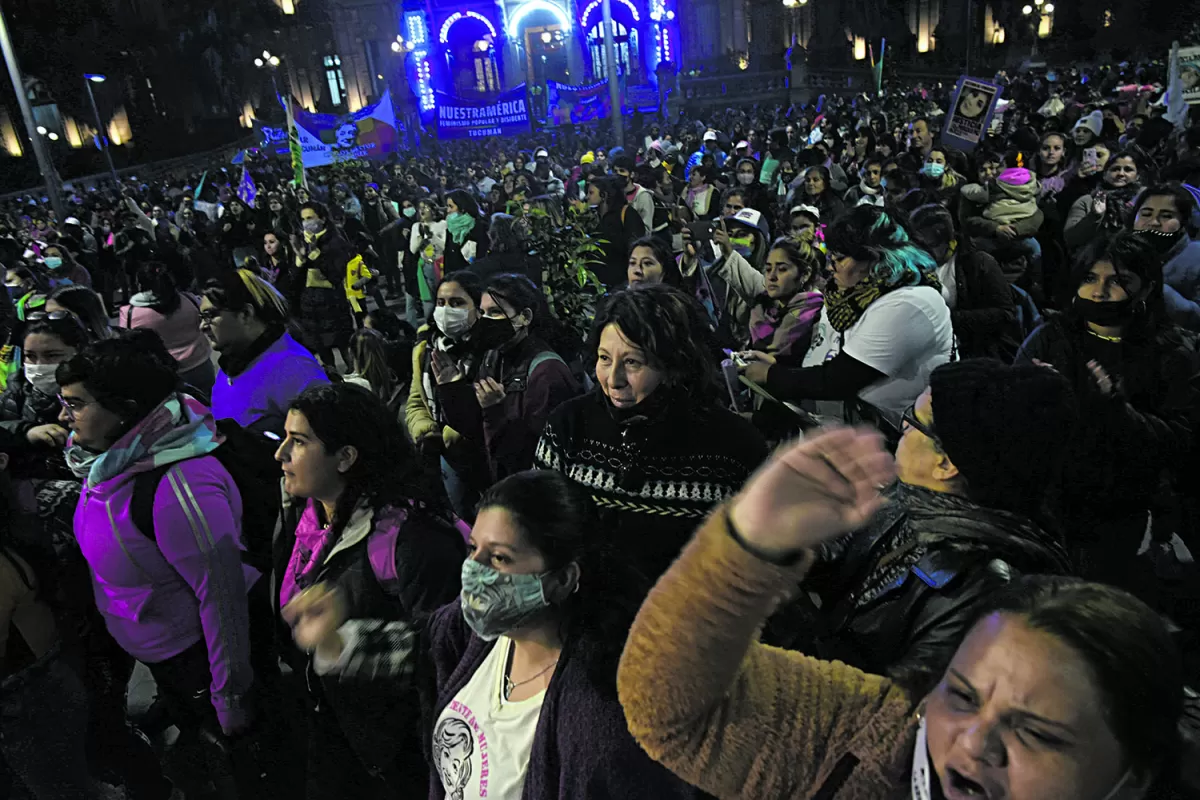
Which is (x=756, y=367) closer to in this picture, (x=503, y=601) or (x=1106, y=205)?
(x=503, y=601)

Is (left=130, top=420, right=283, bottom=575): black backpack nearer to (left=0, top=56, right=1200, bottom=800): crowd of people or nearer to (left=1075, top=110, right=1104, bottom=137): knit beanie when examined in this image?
(left=0, top=56, right=1200, bottom=800): crowd of people

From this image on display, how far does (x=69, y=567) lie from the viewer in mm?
2900

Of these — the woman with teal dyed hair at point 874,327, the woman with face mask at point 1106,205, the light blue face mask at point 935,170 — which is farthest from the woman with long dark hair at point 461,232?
the woman with teal dyed hair at point 874,327

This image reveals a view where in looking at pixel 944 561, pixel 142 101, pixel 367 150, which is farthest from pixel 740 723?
pixel 142 101

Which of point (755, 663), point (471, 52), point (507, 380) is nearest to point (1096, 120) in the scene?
point (507, 380)

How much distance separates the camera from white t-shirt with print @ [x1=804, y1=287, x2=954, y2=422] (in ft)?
10.2

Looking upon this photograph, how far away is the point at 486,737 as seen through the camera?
184 centimetres

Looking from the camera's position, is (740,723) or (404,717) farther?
(404,717)

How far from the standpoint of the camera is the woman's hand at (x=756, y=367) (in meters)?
3.45

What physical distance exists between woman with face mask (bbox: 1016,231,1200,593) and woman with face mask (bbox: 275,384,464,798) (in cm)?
234

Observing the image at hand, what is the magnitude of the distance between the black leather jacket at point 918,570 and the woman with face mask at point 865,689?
0.19 m

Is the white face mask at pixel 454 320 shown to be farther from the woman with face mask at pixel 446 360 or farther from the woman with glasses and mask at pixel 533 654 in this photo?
the woman with glasses and mask at pixel 533 654

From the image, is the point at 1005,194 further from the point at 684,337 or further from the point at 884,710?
the point at 884,710

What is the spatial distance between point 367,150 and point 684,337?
13.8 m
